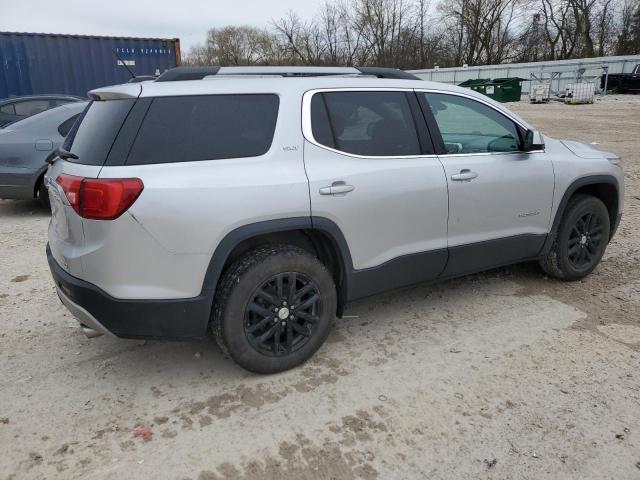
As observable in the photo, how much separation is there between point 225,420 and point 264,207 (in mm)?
1141

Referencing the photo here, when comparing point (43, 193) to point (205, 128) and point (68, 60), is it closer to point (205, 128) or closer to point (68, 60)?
point (205, 128)

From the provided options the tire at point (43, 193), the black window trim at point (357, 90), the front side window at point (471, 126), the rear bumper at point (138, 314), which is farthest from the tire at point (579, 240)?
the tire at point (43, 193)

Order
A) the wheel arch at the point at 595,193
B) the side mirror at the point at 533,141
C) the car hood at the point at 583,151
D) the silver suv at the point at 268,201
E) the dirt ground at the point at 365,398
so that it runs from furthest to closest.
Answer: the car hood at the point at 583,151 < the wheel arch at the point at 595,193 < the side mirror at the point at 533,141 < the silver suv at the point at 268,201 < the dirt ground at the point at 365,398

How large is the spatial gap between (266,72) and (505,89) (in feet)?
103

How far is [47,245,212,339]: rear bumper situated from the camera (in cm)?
271

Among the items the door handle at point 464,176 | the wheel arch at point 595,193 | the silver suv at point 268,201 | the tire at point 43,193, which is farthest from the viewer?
the tire at point 43,193

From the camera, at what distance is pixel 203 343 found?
3596mm

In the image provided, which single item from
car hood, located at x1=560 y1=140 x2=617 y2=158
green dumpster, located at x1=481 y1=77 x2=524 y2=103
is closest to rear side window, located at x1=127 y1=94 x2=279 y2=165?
car hood, located at x1=560 y1=140 x2=617 y2=158

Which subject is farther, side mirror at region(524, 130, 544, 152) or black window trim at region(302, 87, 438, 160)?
side mirror at region(524, 130, 544, 152)

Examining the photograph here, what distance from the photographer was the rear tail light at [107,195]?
2.56 metres

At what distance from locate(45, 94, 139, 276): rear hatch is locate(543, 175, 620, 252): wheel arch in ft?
10.9

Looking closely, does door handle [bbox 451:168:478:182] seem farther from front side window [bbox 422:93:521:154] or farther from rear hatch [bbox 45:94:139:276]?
rear hatch [bbox 45:94:139:276]

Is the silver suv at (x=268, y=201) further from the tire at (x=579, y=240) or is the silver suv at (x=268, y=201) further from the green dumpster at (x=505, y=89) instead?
the green dumpster at (x=505, y=89)

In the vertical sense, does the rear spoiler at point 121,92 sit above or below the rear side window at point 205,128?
above
